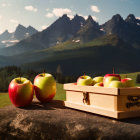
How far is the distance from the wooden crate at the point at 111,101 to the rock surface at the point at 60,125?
0.27ft

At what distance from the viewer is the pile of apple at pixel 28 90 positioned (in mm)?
3316

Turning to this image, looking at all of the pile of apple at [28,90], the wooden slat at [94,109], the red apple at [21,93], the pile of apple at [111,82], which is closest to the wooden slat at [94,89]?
the pile of apple at [111,82]

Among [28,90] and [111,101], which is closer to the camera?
[111,101]

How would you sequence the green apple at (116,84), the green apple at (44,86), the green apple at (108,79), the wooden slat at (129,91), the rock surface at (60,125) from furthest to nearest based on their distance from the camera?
the green apple at (44,86), the green apple at (108,79), the green apple at (116,84), the wooden slat at (129,91), the rock surface at (60,125)

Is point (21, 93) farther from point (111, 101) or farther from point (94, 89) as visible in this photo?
point (111, 101)

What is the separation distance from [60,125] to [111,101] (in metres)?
0.67

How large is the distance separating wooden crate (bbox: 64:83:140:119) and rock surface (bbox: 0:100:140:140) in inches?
3.2

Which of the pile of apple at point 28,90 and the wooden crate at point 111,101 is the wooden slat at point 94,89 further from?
the pile of apple at point 28,90

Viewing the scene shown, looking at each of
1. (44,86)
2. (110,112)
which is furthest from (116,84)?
(44,86)

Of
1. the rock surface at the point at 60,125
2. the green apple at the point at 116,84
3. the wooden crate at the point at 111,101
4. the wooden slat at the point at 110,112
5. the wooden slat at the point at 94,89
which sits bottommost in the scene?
the rock surface at the point at 60,125

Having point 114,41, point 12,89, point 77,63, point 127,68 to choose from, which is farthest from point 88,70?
point 12,89

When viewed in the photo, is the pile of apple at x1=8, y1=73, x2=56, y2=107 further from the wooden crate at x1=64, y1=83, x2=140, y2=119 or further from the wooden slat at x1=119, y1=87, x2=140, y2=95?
the wooden slat at x1=119, y1=87, x2=140, y2=95

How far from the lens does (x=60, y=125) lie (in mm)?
2584

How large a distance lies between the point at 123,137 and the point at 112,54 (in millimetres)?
157844
